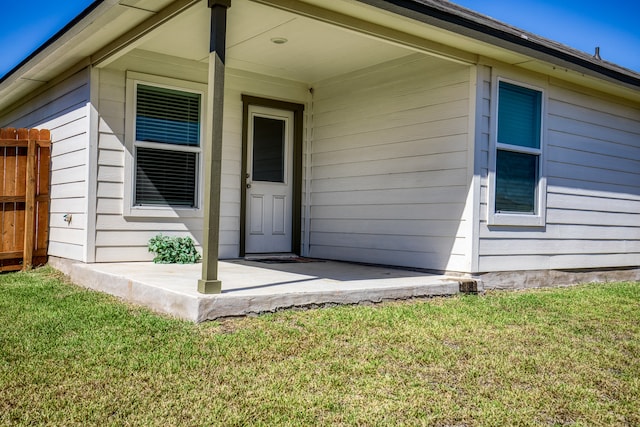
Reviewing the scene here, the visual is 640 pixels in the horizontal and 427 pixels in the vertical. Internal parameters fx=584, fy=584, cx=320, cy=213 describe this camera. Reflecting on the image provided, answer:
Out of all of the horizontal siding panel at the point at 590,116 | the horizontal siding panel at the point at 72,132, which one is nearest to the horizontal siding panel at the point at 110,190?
the horizontal siding panel at the point at 72,132

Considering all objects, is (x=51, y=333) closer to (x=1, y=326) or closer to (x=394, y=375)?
(x=1, y=326)

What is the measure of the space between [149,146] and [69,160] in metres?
1.04

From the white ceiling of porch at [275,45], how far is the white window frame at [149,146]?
0.35m

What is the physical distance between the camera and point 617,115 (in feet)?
26.8

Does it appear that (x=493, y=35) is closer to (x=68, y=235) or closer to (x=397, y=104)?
(x=397, y=104)

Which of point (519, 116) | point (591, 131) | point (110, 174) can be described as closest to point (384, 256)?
point (519, 116)

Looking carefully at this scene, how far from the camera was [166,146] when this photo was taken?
7133mm

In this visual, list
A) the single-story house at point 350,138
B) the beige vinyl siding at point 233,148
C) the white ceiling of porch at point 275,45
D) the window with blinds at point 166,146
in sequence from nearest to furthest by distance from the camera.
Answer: the white ceiling of porch at point 275,45 → the single-story house at point 350,138 → the window with blinds at point 166,146 → the beige vinyl siding at point 233,148

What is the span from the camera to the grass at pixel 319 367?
280 centimetres

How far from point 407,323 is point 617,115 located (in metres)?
5.45

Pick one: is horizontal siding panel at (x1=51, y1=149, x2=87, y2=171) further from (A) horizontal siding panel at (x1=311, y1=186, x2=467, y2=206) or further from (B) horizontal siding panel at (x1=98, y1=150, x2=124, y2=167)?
(A) horizontal siding panel at (x1=311, y1=186, x2=467, y2=206)

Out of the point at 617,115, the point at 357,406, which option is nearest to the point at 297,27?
the point at 357,406

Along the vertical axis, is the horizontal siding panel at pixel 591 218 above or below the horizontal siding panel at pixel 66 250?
above

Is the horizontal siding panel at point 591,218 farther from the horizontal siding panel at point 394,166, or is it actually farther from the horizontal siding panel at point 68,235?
the horizontal siding panel at point 68,235
